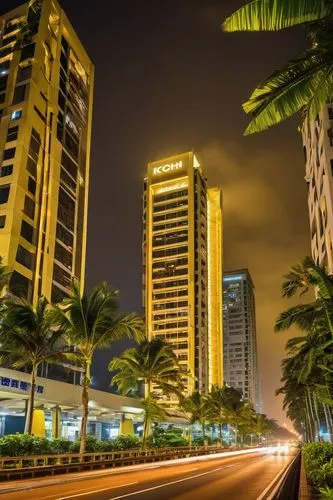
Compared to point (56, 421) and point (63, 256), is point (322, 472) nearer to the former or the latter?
point (56, 421)

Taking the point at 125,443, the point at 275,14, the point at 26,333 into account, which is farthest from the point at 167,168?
the point at 275,14

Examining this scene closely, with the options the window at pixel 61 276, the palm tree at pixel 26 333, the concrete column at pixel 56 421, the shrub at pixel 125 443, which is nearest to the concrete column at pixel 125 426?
the concrete column at pixel 56 421

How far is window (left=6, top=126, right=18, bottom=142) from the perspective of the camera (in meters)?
86.6

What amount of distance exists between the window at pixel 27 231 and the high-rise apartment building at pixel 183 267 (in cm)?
7655

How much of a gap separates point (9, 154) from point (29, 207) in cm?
939

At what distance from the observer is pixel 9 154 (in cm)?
8531

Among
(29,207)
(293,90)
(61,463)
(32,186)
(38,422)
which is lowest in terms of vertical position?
(61,463)

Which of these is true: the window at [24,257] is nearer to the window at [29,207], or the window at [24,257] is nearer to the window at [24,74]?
the window at [29,207]

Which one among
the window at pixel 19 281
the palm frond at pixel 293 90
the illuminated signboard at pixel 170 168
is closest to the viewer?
the palm frond at pixel 293 90

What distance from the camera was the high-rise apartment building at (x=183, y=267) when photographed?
155875 millimetres

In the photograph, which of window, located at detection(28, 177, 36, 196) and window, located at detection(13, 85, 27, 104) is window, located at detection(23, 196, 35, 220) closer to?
window, located at detection(28, 177, 36, 196)

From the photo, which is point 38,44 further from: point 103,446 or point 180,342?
point 180,342

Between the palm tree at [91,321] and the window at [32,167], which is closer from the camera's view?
the palm tree at [91,321]

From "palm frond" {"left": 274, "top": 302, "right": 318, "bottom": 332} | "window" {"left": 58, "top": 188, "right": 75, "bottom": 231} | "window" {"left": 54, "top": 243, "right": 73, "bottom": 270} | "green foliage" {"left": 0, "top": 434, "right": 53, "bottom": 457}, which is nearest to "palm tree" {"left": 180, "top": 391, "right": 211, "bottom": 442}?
"window" {"left": 54, "top": 243, "right": 73, "bottom": 270}
